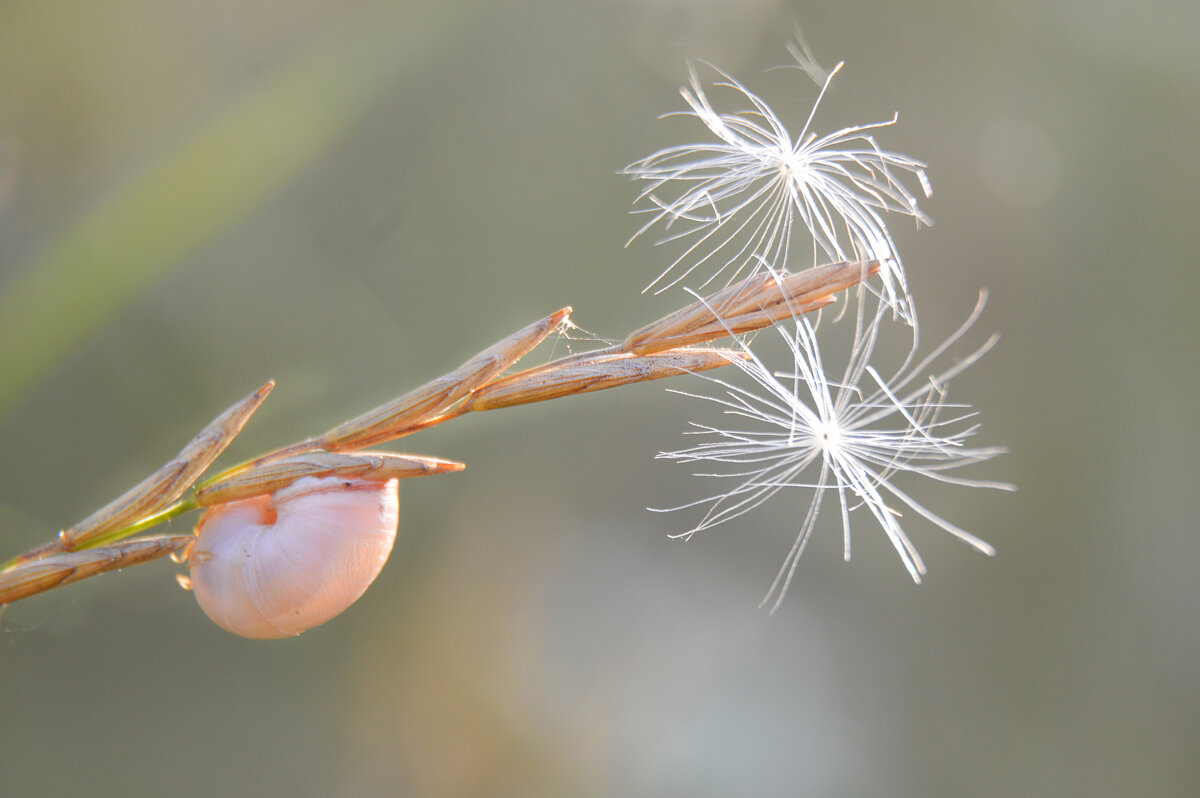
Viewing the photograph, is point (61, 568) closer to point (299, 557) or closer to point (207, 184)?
point (299, 557)

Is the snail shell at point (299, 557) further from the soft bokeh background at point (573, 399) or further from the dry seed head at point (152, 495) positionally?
the soft bokeh background at point (573, 399)

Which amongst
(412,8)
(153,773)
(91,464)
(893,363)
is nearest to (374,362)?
(91,464)

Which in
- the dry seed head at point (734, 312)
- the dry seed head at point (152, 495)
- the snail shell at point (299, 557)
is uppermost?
the dry seed head at point (152, 495)

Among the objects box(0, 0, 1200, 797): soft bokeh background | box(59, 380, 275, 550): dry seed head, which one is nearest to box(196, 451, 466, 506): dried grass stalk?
box(59, 380, 275, 550): dry seed head

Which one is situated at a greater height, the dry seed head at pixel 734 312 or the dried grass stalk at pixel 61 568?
the dried grass stalk at pixel 61 568

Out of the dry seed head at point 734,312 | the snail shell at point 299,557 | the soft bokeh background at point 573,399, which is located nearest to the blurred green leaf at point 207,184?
the soft bokeh background at point 573,399

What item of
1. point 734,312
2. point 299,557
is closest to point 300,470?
point 299,557

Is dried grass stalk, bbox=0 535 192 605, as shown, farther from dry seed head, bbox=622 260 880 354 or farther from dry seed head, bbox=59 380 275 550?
dry seed head, bbox=622 260 880 354
